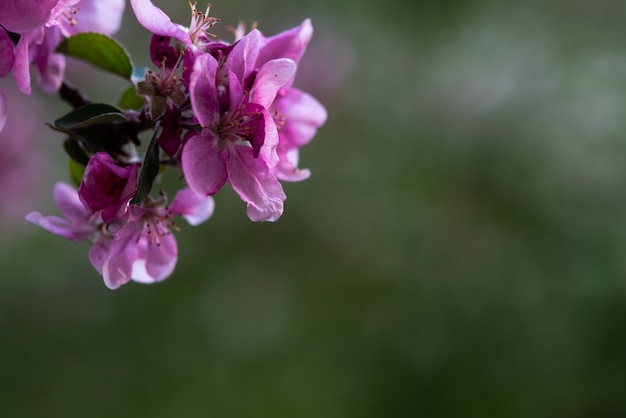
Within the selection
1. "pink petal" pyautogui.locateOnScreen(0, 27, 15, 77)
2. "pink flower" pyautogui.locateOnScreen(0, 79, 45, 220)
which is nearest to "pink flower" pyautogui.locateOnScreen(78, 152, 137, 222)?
"pink petal" pyautogui.locateOnScreen(0, 27, 15, 77)

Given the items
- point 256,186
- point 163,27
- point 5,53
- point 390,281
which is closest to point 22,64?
point 5,53

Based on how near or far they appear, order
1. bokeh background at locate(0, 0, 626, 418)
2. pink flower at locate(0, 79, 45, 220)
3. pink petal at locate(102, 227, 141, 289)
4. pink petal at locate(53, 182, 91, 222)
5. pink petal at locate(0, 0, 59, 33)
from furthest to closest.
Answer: bokeh background at locate(0, 0, 626, 418) → pink flower at locate(0, 79, 45, 220) → pink petal at locate(53, 182, 91, 222) → pink petal at locate(102, 227, 141, 289) → pink petal at locate(0, 0, 59, 33)

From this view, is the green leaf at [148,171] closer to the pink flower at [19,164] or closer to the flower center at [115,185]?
the flower center at [115,185]

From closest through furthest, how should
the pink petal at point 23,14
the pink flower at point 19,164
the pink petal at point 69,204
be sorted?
the pink petal at point 23,14 < the pink petal at point 69,204 < the pink flower at point 19,164

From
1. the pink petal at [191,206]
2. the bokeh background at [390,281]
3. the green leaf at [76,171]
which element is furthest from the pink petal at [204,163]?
the bokeh background at [390,281]

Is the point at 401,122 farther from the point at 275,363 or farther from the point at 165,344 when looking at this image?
the point at 165,344

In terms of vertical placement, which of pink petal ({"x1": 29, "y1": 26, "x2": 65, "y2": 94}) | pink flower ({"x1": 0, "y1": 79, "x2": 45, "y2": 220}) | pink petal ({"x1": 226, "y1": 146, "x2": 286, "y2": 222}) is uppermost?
pink petal ({"x1": 226, "y1": 146, "x2": 286, "y2": 222})

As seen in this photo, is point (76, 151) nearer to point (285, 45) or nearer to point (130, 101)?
point (130, 101)

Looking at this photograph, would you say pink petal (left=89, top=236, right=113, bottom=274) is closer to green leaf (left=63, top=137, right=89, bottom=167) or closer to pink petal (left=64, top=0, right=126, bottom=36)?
green leaf (left=63, top=137, right=89, bottom=167)
